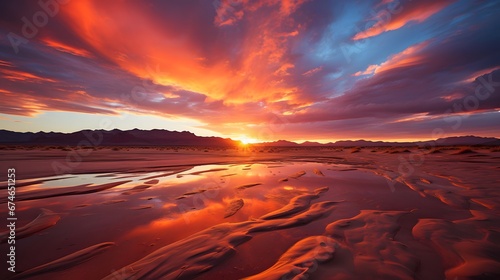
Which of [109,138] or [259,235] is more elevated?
[109,138]

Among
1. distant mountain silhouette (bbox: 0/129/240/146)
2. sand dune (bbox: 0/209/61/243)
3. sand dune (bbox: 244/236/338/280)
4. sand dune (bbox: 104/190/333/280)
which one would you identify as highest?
distant mountain silhouette (bbox: 0/129/240/146)

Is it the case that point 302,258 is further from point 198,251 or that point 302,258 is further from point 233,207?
point 233,207

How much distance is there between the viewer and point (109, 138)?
152 meters

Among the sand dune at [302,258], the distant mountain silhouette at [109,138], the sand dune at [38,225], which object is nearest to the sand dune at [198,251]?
the sand dune at [302,258]

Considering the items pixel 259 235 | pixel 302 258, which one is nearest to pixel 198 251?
pixel 259 235

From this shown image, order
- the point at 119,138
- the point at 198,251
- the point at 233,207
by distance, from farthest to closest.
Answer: the point at 119,138, the point at 233,207, the point at 198,251

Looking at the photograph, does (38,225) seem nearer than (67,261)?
No

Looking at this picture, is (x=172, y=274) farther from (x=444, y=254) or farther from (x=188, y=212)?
(x=444, y=254)

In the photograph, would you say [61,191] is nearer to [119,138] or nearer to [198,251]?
[198,251]

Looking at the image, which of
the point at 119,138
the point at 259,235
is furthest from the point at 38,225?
the point at 119,138

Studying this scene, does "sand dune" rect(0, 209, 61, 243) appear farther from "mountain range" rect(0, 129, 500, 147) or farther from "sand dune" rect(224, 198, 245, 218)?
"mountain range" rect(0, 129, 500, 147)

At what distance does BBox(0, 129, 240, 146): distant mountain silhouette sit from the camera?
12812 centimetres

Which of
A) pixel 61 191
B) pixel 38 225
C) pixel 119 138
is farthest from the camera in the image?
pixel 119 138

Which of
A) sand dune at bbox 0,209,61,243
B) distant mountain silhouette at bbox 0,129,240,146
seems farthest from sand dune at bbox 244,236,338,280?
distant mountain silhouette at bbox 0,129,240,146
